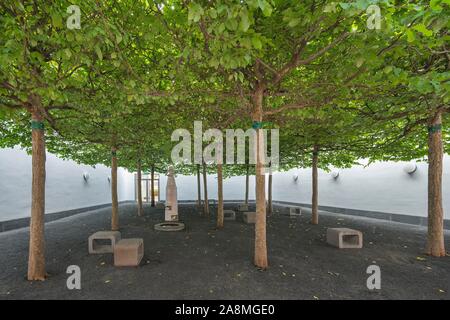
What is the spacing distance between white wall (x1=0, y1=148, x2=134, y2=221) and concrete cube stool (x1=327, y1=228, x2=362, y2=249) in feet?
53.1

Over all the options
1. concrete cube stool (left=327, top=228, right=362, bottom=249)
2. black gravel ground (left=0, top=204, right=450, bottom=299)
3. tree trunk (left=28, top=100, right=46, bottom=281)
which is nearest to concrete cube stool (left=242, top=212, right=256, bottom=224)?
black gravel ground (left=0, top=204, right=450, bottom=299)

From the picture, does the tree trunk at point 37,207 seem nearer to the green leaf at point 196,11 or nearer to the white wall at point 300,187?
the green leaf at point 196,11

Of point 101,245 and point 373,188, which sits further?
point 373,188

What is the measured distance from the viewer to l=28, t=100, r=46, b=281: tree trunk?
5.58 m

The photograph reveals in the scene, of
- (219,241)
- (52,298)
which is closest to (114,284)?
(52,298)

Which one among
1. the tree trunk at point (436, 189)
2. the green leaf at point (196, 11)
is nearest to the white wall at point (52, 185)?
the green leaf at point (196, 11)

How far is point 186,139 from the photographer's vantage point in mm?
10820

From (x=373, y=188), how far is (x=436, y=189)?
1092 centimetres

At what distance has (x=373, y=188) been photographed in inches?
675

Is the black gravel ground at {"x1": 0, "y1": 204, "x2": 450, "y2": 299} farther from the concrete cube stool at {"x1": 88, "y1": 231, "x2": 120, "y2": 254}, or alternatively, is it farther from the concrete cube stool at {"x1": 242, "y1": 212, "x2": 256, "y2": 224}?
the concrete cube stool at {"x1": 242, "y1": 212, "x2": 256, "y2": 224}

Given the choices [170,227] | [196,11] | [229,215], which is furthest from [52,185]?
[196,11]

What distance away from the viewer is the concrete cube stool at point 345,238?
8.23 metres

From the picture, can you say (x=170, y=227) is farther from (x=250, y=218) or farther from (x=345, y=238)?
(x=345, y=238)
